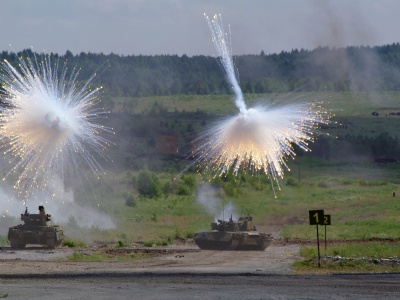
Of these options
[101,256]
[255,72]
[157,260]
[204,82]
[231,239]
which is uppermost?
[204,82]

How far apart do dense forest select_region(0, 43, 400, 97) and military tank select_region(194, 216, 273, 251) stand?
158ft

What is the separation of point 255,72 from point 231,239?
277 feet

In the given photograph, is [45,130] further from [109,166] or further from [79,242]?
[109,166]

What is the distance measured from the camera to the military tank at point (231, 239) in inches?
2313

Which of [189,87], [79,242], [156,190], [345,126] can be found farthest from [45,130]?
[189,87]

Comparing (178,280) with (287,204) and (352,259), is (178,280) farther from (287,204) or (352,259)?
(287,204)

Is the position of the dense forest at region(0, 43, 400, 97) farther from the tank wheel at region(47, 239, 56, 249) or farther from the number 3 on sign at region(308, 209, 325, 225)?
the number 3 on sign at region(308, 209, 325, 225)

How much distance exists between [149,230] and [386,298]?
131 ft

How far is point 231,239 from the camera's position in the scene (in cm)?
5894

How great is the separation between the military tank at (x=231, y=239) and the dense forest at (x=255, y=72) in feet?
158

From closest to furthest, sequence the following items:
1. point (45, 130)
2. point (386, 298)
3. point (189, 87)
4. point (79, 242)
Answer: point (386, 298) < point (45, 130) < point (79, 242) < point (189, 87)

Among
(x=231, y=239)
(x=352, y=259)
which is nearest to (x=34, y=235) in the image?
(x=231, y=239)

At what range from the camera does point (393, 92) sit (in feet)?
489

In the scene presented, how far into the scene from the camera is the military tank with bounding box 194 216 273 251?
5875 cm
